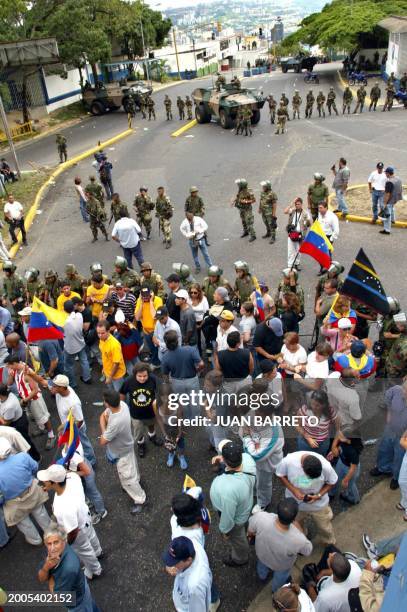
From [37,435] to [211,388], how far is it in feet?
8.80

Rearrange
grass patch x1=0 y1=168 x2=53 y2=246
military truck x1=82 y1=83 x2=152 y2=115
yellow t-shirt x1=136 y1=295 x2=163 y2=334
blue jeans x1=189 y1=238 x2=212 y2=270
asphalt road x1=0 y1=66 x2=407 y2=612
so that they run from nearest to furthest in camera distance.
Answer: asphalt road x1=0 y1=66 x2=407 y2=612 < yellow t-shirt x1=136 y1=295 x2=163 y2=334 < blue jeans x1=189 y1=238 x2=212 y2=270 < grass patch x1=0 y1=168 x2=53 y2=246 < military truck x1=82 y1=83 x2=152 y2=115

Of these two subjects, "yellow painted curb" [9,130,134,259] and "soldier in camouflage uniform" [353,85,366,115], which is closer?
"yellow painted curb" [9,130,134,259]

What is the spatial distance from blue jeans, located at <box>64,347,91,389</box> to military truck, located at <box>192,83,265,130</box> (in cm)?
1679

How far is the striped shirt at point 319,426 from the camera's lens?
14.8 ft

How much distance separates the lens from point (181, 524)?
3.51 metres

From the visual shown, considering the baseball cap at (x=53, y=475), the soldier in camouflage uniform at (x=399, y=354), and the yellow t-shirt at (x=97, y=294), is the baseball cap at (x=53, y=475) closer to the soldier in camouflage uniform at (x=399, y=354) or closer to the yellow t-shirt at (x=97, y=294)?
the yellow t-shirt at (x=97, y=294)

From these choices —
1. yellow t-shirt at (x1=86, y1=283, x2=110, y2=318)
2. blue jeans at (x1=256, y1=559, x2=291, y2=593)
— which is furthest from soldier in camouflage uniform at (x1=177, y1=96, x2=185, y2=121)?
blue jeans at (x1=256, y1=559, x2=291, y2=593)

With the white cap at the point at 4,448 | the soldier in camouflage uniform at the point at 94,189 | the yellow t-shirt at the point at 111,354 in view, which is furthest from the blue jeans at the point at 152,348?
the soldier in camouflage uniform at the point at 94,189

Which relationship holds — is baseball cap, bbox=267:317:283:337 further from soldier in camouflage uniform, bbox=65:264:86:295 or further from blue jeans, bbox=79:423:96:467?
soldier in camouflage uniform, bbox=65:264:86:295

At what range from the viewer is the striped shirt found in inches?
177

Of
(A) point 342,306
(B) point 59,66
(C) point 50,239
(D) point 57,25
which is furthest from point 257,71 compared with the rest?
(A) point 342,306

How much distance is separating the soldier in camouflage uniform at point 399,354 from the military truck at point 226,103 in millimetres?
17538

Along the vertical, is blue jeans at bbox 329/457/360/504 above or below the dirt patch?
above

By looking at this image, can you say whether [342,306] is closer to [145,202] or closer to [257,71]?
[145,202]
